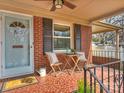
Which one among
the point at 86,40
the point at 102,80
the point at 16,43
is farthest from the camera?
the point at 86,40

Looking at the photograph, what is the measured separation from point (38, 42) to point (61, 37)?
1.23 meters

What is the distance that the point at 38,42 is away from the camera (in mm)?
4715

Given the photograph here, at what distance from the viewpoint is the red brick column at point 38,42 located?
466 centimetres

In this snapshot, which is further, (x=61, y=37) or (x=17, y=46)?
(x=61, y=37)

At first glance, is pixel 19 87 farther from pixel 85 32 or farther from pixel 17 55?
pixel 85 32

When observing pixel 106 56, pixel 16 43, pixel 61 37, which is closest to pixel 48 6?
pixel 61 37

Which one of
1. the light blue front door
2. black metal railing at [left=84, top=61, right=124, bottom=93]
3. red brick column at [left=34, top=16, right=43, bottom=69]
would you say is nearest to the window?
red brick column at [left=34, top=16, right=43, bottom=69]

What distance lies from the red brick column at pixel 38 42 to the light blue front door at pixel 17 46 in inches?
7.4

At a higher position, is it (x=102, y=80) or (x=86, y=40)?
(x=86, y=40)

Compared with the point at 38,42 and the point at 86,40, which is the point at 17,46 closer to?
the point at 38,42

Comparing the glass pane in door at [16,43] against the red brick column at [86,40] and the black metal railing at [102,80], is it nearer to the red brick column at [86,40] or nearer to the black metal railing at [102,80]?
the black metal railing at [102,80]

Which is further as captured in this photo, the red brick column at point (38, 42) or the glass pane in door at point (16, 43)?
the red brick column at point (38, 42)

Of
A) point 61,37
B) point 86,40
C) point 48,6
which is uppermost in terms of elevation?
point 48,6

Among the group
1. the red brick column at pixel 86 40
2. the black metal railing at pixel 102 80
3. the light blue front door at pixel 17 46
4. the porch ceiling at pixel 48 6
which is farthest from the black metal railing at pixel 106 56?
the light blue front door at pixel 17 46
